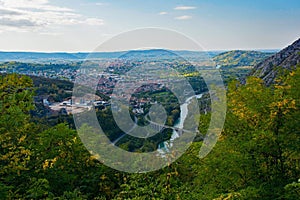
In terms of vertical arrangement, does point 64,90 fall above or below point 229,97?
below

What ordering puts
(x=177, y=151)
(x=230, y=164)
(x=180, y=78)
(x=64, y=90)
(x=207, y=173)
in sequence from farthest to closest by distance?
(x=64, y=90), (x=180, y=78), (x=177, y=151), (x=207, y=173), (x=230, y=164)

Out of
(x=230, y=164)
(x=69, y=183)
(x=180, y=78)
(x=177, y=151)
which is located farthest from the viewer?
(x=180, y=78)

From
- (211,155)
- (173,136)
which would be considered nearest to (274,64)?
(173,136)

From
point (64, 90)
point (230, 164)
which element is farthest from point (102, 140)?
point (64, 90)

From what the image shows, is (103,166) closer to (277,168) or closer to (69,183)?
(69,183)

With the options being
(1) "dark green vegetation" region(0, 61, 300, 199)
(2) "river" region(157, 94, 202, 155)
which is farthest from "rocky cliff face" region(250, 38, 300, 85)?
(2) "river" region(157, 94, 202, 155)

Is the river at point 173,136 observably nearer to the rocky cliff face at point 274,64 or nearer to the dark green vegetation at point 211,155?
the dark green vegetation at point 211,155

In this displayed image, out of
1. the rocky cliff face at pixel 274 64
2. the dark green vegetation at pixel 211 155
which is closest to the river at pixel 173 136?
the dark green vegetation at pixel 211 155

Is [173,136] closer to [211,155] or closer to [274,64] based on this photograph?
[274,64]

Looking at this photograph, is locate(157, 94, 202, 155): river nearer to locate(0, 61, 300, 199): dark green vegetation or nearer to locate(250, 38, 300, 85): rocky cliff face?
locate(0, 61, 300, 199): dark green vegetation
